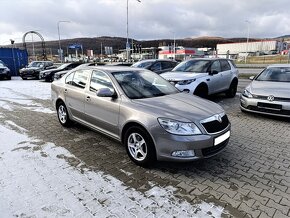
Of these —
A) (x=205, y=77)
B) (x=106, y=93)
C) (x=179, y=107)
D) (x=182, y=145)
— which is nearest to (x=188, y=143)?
(x=182, y=145)

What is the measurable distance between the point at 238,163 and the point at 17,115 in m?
6.36

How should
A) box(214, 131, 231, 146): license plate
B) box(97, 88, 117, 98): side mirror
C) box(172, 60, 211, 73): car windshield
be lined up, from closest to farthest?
box(214, 131, 231, 146): license plate
box(97, 88, 117, 98): side mirror
box(172, 60, 211, 73): car windshield

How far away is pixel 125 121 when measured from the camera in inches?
171

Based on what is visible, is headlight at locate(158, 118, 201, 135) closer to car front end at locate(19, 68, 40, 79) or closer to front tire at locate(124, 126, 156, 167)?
front tire at locate(124, 126, 156, 167)

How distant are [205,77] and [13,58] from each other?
2183 cm

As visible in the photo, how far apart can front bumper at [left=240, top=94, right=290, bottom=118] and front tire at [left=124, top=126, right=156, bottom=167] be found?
4333mm

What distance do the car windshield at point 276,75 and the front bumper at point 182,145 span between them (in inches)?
203

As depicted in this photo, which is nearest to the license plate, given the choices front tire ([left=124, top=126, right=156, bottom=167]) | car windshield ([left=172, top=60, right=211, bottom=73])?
front tire ([left=124, top=126, right=156, bottom=167])

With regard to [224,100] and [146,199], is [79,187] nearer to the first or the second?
[146,199]

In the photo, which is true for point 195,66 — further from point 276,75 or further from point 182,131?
point 182,131

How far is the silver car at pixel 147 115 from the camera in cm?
383

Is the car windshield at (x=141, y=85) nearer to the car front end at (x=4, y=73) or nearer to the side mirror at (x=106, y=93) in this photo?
the side mirror at (x=106, y=93)

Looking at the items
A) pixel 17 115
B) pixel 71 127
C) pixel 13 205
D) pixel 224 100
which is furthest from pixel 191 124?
pixel 224 100

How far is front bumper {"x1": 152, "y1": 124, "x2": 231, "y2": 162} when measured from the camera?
12.3 ft
